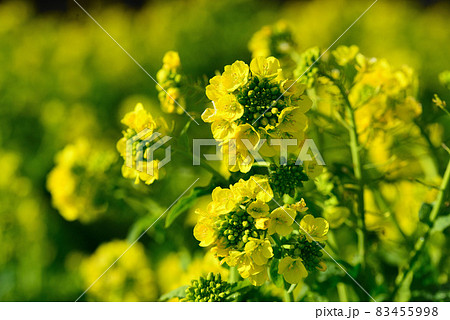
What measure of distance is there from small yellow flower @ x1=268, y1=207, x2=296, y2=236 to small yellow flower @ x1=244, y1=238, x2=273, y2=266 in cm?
3

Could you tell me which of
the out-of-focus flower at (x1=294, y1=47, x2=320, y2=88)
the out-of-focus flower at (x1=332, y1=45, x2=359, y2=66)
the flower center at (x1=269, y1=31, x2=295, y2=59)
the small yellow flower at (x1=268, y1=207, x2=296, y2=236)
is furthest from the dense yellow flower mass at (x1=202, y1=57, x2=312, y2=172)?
the flower center at (x1=269, y1=31, x2=295, y2=59)

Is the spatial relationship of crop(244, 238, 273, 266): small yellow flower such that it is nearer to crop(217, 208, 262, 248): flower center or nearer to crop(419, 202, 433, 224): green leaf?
crop(217, 208, 262, 248): flower center

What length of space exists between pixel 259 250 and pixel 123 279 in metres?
0.96

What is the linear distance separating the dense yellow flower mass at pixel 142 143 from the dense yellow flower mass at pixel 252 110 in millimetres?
206

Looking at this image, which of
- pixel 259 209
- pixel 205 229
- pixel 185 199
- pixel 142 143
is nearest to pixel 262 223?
pixel 259 209

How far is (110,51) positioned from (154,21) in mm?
658

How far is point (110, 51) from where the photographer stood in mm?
3842

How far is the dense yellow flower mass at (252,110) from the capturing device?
0.95 meters

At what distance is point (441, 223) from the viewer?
43.4 inches

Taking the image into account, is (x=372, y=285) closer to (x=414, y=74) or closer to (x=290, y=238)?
(x=290, y=238)

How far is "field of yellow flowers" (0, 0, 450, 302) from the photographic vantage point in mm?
959

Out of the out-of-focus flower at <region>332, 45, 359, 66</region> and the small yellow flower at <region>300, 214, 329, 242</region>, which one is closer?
the small yellow flower at <region>300, 214, 329, 242</region>

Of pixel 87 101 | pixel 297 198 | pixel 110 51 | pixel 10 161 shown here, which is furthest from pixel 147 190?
pixel 110 51

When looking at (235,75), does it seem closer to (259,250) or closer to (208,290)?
(259,250)
